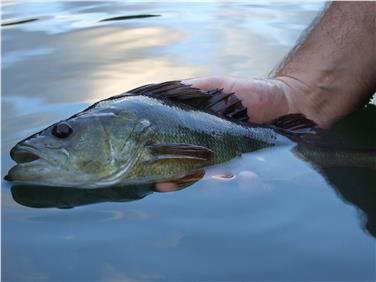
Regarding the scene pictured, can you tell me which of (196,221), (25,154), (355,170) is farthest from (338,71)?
(25,154)

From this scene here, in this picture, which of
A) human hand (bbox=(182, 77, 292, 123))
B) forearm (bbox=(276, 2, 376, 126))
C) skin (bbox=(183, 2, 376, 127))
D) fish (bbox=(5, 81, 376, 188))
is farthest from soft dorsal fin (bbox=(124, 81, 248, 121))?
forearm (bbox=(276, 2, 376, 126))

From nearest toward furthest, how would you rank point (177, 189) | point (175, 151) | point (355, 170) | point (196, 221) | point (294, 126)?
point (196, 221) < point (177, 189) < point (175, 151) < point (355, 170) < point (294, 126)

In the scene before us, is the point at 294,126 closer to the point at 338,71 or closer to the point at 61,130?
the point at 338,71

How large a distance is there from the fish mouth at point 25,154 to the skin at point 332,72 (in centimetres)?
162

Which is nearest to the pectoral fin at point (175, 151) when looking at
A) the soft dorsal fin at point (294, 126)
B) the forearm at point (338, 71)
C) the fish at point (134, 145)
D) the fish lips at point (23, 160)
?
the fish at point (134, 145)

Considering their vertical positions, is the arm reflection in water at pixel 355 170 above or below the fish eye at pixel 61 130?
below

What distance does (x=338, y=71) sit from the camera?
4168mm

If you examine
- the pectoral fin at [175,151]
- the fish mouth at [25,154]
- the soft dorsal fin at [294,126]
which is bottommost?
the soft dorsal fin at [294,126]

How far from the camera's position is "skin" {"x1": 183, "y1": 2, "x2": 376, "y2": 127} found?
158 inches

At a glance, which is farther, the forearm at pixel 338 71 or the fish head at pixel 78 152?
the forearm at pixel 338 71

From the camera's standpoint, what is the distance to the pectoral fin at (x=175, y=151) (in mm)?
2902

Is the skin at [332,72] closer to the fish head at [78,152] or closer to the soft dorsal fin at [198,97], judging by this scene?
the soft dorsal fin at [198,97]

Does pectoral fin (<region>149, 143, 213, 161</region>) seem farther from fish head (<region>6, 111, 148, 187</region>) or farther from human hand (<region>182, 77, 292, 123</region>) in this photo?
human hand (<region>182, 77, 292, 123</region>)

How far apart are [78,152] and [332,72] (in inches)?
84.3
